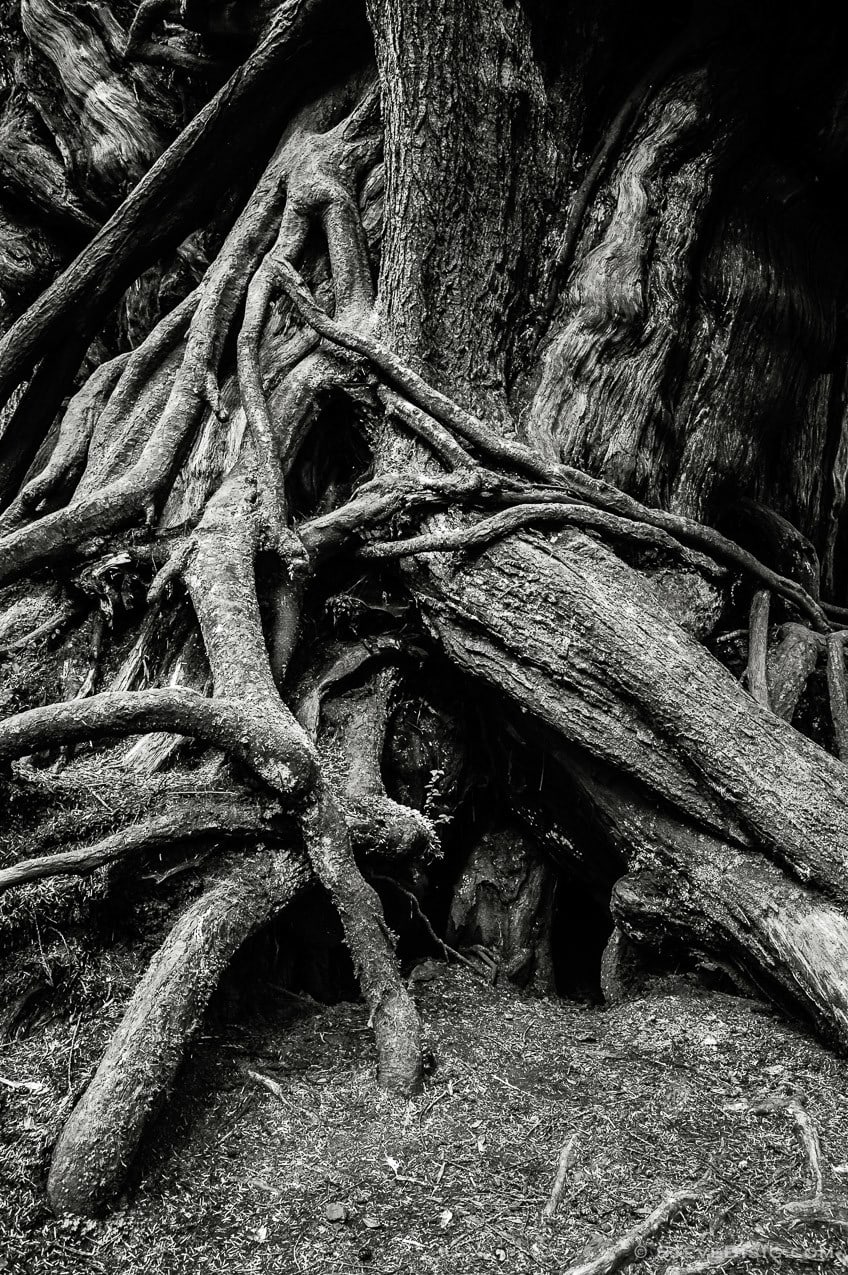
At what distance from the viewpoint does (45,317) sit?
15.5 ft

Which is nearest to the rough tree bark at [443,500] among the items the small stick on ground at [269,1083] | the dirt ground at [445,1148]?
the dirt ground at [445,1148]

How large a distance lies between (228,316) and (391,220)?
899mm

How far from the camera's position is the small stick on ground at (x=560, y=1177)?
1.79 m

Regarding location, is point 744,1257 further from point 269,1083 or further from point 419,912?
point 419,912

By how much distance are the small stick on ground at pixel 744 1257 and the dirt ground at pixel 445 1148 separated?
1cm

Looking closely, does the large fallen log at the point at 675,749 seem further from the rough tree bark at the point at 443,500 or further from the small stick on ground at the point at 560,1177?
the small stick on ground at the point at 560,1177

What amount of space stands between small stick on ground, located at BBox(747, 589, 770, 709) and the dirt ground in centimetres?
121

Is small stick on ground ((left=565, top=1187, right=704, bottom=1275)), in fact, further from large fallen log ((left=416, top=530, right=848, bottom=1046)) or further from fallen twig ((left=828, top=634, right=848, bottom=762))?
fallen twig ((left=828, top=634, right=848, bottom=762))

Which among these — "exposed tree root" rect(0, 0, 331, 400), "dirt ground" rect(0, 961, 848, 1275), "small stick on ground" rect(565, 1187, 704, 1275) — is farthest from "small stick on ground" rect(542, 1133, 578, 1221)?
"exposed tree root" rect(0, 0, 331, 400)

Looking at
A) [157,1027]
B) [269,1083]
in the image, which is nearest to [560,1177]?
[269,1083]

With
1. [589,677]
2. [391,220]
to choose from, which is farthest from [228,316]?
[589,677]

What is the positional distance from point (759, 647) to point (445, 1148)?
2.32 m

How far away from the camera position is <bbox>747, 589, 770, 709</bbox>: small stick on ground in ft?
10.8

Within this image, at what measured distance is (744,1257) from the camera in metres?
1.63
